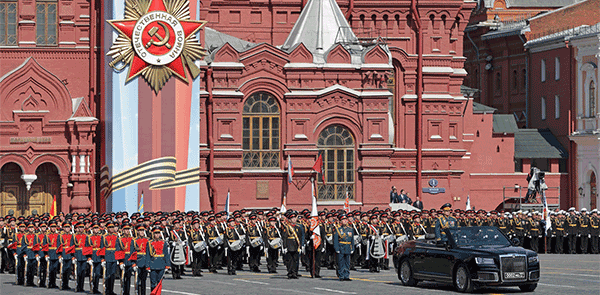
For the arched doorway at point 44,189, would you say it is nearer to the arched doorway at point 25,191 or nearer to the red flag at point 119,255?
the arched doorway at point 25,191

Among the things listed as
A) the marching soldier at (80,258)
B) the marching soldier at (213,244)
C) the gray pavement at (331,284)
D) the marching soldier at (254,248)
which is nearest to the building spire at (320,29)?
the marching soldier at (254,248)

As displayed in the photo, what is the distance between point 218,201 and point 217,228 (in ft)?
45.5

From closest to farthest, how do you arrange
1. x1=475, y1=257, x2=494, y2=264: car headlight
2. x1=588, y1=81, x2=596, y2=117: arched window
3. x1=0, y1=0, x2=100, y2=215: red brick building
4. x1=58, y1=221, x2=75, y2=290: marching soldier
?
x1=475, y1=257, x2=494, y2=264: car headlight
x1=58, y1=221, x2=75, y2=290: marching soldier
x1=0, y1=0, x2=100, y2=215: red brick building
x1=588, y1=81, x2=596, y2=117: arched window

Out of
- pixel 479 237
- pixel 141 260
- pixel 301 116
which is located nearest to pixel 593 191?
pixel 301 116

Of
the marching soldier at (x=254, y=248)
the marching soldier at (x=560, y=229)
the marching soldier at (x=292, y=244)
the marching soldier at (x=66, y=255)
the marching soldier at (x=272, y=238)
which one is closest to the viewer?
the marching soldier at (x=66, y=255)

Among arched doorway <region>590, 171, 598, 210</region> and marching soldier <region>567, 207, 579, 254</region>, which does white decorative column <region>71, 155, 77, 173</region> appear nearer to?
marching soldier <region>567, 207, 579, 254</region>

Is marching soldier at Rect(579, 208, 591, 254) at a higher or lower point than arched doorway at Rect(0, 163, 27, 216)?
lower

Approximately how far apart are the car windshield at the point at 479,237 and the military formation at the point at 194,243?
1.40ft

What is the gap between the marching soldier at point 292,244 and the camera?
3091 cm

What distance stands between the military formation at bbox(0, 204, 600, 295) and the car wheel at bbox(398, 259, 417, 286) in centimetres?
107

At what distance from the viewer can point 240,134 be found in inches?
1833

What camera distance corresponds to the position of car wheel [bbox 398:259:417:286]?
2769 centimetres

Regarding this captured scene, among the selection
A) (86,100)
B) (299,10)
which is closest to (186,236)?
(86,100)

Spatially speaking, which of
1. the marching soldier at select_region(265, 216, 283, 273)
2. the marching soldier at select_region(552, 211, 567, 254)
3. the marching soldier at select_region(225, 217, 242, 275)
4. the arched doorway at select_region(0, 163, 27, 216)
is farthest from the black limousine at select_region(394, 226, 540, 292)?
the arched doorway at select_region(0, 163, 27, 216)
